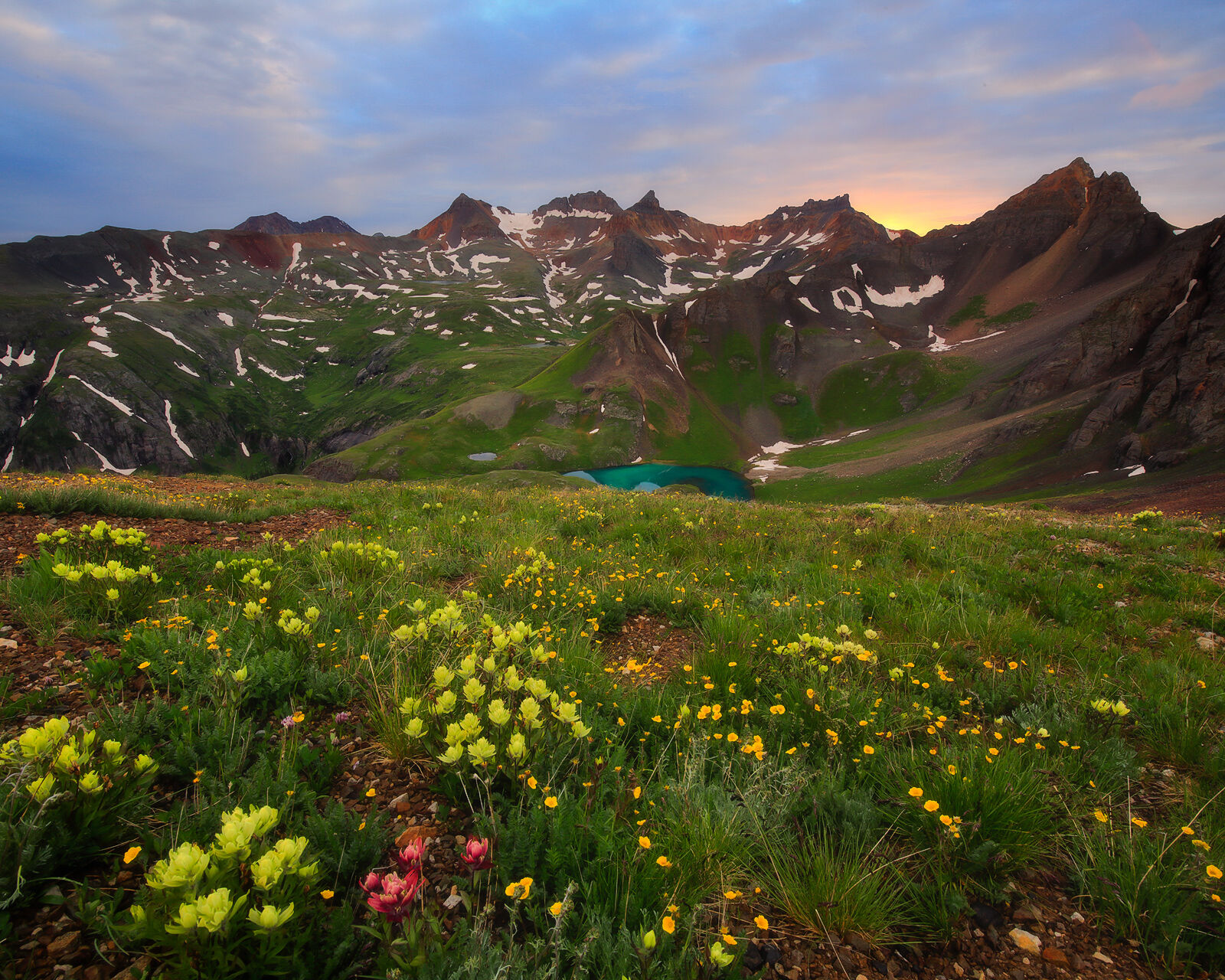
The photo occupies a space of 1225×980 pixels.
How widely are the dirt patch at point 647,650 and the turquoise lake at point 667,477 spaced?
322ft

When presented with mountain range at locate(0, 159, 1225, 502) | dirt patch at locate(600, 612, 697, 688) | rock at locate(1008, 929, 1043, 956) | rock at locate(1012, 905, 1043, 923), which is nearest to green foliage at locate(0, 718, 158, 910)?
dirt patch at locate(600, 612, 697, 688)

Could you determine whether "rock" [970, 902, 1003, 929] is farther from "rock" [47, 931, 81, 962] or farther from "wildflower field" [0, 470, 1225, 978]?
"rock" [47, 931, 81, 962]

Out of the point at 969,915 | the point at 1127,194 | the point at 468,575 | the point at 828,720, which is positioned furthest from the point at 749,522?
the point at 1127,194

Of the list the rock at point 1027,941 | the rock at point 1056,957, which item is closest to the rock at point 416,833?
the rock at point 1027,941

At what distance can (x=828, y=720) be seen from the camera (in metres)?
4.01

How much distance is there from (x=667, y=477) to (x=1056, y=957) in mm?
116584

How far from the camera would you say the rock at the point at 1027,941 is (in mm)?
2533

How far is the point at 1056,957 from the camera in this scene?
2508 mm

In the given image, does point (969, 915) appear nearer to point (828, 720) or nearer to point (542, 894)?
point (828, 720)

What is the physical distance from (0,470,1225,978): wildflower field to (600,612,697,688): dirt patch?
58 mm

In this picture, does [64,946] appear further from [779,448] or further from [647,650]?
[779,448]

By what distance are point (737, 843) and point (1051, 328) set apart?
200971 millimetres

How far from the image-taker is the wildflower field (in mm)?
2178

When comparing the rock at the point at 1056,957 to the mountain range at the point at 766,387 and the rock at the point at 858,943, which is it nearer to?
the rock at the point at 858,943
